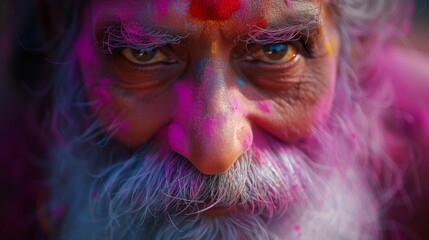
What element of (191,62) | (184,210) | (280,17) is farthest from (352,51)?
(184,210)

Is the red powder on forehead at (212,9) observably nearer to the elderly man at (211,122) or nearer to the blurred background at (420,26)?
the elderly man at (211,122)

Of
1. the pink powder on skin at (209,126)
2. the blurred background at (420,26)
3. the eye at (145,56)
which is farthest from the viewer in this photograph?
the blurred background at (420,26)

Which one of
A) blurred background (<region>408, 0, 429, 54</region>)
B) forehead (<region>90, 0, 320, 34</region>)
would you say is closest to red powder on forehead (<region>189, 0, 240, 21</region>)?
Result: forehead (<region>90, 0, 320, 34</region>)

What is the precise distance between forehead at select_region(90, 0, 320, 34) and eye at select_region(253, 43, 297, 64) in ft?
0.23

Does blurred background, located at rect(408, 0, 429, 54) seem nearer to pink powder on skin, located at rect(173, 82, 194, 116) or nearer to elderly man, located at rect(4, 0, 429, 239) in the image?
elderly man, located at rect(4, 0, 429, 239)

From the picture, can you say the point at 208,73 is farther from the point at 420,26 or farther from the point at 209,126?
the point at 420,26

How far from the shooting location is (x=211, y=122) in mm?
1133

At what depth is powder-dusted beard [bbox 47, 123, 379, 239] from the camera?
1.19 meters

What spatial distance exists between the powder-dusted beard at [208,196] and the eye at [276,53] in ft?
0.56

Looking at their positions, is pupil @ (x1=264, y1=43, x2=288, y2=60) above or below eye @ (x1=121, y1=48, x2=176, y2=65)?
above

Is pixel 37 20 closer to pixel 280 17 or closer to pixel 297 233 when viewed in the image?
A: pixel 280 17

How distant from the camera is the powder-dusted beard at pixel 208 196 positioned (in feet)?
3.92

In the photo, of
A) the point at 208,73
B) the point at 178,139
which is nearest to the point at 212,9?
the point at 208,73

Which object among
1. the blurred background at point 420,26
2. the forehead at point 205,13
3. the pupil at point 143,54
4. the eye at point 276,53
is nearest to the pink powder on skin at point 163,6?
the forehead at point 205,13
